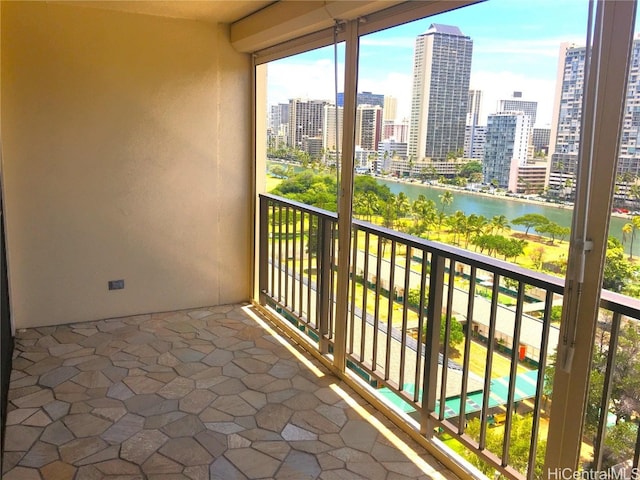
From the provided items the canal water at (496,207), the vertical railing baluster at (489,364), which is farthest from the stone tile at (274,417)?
the canal water at (496,207)

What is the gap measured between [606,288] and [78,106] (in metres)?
3.64

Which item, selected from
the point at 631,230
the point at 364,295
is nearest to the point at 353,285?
the point at 364,295

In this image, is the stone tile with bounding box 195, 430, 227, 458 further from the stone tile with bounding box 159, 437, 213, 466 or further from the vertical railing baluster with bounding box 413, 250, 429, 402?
the vertical railing baluster with bounding box 413, 250, 429, 402

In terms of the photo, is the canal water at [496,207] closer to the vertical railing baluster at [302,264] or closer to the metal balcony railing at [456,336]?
the metal balcony railing at [456,336]

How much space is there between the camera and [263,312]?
438 cm

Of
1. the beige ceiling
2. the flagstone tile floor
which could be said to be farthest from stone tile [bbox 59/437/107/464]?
the beige ceiling

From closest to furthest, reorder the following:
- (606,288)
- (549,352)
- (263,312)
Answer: (606,288), (549,352), (263,312)

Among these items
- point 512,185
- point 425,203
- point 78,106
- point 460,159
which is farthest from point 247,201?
point 512,185

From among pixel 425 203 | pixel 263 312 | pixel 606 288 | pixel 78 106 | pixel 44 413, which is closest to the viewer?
pixel 606 288

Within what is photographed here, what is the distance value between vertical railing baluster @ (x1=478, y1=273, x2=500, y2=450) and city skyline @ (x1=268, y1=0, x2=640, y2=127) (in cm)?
71

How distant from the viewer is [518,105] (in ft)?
6.46

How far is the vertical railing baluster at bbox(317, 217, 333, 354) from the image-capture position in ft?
11.2

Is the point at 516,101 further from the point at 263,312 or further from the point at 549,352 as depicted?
the point at 263,312

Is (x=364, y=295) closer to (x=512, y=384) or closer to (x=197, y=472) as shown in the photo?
(x=512, y=384)
